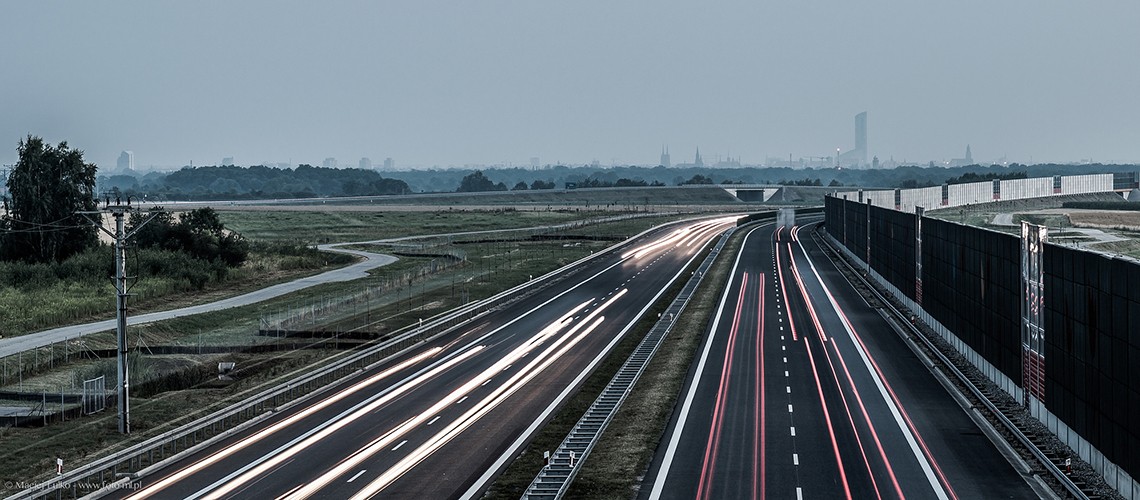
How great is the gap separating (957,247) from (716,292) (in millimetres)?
31994

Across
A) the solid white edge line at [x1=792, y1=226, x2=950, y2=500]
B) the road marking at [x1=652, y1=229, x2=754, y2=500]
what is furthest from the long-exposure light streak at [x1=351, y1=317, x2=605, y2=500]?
the solid white edge line at [x1=792, y1=226, x2=950, y2=500]

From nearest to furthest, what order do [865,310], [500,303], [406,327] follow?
[406,327] → [865,310] → [500,303]

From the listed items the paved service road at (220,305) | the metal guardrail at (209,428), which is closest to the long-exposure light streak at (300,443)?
the metal guardrail at (209,428)

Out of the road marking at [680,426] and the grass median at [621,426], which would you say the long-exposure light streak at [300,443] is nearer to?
the road marking at [680,426]

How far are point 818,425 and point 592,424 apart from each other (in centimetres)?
931

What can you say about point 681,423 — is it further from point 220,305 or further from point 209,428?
point 220,305

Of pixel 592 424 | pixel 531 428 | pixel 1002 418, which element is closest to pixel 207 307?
pixel 531 428

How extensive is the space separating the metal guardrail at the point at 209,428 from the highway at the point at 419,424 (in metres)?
0.67

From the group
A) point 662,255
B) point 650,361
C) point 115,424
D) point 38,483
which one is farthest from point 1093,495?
point 662,255

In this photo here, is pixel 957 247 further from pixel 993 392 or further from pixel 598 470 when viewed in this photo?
pixel 598 470

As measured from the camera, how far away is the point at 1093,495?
3322cm

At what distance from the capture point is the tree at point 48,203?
10500 cm

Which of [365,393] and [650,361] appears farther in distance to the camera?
[650,361]

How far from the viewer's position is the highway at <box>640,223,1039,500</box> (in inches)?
1375
